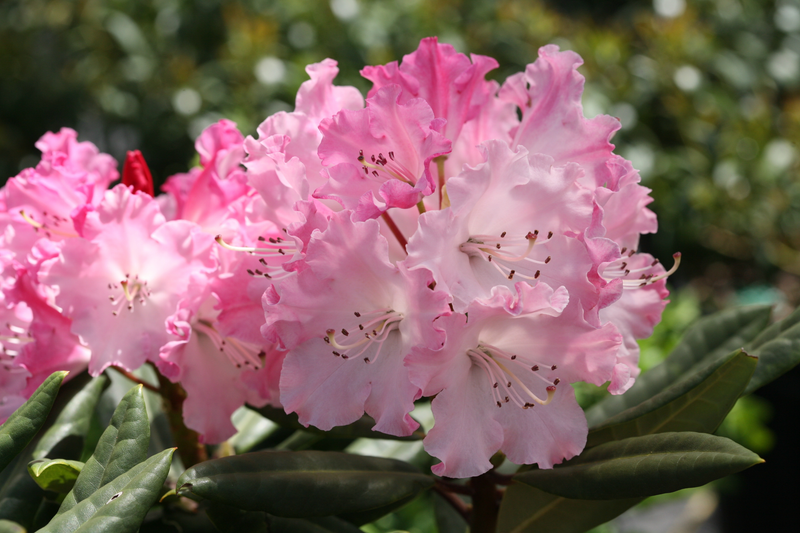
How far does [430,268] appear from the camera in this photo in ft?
1.64

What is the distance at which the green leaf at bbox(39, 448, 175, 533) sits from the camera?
444mm

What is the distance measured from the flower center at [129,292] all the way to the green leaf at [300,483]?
0.19 metres

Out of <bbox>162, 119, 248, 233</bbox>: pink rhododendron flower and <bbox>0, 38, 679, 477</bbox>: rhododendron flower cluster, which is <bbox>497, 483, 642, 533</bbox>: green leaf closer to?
<bbox>0, 38, 679, 477</bbox>: rhododendron flower cluster

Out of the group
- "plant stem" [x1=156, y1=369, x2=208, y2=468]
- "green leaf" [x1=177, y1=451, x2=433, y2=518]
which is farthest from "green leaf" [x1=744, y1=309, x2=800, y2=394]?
"plant stem" [x1=156, y1=369, x2=208, y2=468]

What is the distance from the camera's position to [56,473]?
55 centimetres

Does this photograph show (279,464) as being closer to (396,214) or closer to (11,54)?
(396,214)

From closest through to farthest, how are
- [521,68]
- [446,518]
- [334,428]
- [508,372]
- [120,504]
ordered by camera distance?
[120,504]
[508,372]
[334,428]
[446,518]
[521,68]

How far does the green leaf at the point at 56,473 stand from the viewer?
53 centimetres

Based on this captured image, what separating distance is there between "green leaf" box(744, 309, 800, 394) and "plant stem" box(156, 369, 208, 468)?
0.54m

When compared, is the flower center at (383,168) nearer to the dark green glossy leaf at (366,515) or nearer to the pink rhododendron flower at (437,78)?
the pink rhododendron flower at (437,78)

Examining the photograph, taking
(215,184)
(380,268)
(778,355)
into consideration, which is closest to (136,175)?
(215,184)

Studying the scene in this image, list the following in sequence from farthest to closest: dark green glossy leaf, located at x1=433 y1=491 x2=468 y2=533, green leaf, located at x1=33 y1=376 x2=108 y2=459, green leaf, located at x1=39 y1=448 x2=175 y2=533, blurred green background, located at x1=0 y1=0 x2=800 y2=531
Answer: blurred green background, located at x1=0 y1=0 x2=800 y2=531
dark green glossy leaf, located at x1=433 y1=491 x2=468 y2=533
green leaf, located at x1=33 y1=376 x2=108 y2=459
green leaf, located at x1=39 y1=448 x2=175 y2=533

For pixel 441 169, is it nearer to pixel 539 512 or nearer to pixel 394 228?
pixel 394 228

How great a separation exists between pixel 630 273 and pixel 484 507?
0.26 meters
